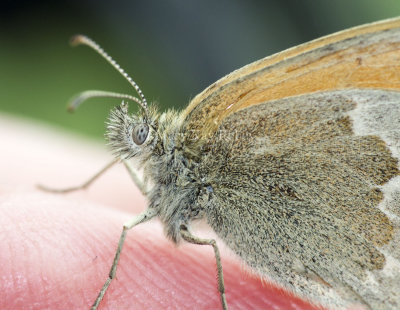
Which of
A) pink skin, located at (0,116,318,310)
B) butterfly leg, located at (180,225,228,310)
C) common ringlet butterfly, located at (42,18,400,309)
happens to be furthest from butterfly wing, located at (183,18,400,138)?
pink skin, located at (0,116,318,310)

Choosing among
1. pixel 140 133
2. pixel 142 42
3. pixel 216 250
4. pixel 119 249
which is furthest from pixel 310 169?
pixel 142 42

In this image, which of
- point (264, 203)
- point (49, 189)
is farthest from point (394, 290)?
point (49, 189)

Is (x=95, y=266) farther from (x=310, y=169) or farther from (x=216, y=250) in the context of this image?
(x=310, y=169)

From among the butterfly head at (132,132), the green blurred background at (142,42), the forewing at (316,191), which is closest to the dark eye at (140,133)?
the butterfly head at (132,132)

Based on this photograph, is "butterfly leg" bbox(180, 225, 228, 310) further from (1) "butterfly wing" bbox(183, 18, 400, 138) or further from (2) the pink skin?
(1) "butterfly wing" bbox(183, 18, 400, 138)

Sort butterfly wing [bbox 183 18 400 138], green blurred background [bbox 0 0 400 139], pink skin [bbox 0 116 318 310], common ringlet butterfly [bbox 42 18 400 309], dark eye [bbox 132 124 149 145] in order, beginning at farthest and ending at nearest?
green blurred background [bbox 0 0 400 139]
dark eye [bbox 132 124 149 145]
pink skin [bbox 0 116 318 310]
common ringlet butterfly [bbox 42 18 400 309]
butterfly wing [bbox 183 18 400 138]

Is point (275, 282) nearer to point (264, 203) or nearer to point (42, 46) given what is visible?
point (264, 203)

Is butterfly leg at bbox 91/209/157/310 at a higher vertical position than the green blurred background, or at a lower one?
lower
